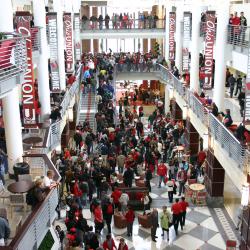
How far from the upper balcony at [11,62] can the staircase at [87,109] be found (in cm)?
1553

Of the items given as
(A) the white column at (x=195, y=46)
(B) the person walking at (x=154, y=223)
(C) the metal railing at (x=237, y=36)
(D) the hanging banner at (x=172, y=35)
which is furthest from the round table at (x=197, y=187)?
(D) the hanging banner at (x=172, y=35)

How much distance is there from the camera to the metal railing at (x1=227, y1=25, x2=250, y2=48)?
16.2 meters

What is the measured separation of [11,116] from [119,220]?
5921mm

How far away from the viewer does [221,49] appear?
57.1 feet

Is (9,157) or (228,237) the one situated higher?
(9,157)

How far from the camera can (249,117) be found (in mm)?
13281

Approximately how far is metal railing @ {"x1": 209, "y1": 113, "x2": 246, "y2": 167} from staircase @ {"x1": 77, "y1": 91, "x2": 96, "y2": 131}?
419 inches

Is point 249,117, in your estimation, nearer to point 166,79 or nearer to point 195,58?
point 195,58

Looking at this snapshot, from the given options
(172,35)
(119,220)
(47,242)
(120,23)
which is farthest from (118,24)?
(47,242)

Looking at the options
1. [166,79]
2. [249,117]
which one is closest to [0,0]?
[249,117]

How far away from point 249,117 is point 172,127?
37.0 feet

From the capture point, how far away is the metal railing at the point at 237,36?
16250 mm

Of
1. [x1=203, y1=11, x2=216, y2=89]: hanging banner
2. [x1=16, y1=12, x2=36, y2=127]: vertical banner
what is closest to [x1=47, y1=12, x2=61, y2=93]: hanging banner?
[x1=16, y1=12, x2=36, y2=127]: vertical banner

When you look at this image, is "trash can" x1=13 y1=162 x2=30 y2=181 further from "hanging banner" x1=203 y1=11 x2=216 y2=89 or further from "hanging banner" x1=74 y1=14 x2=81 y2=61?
"hanging banner" x1=74 y1=14 x2=81 y2=61
